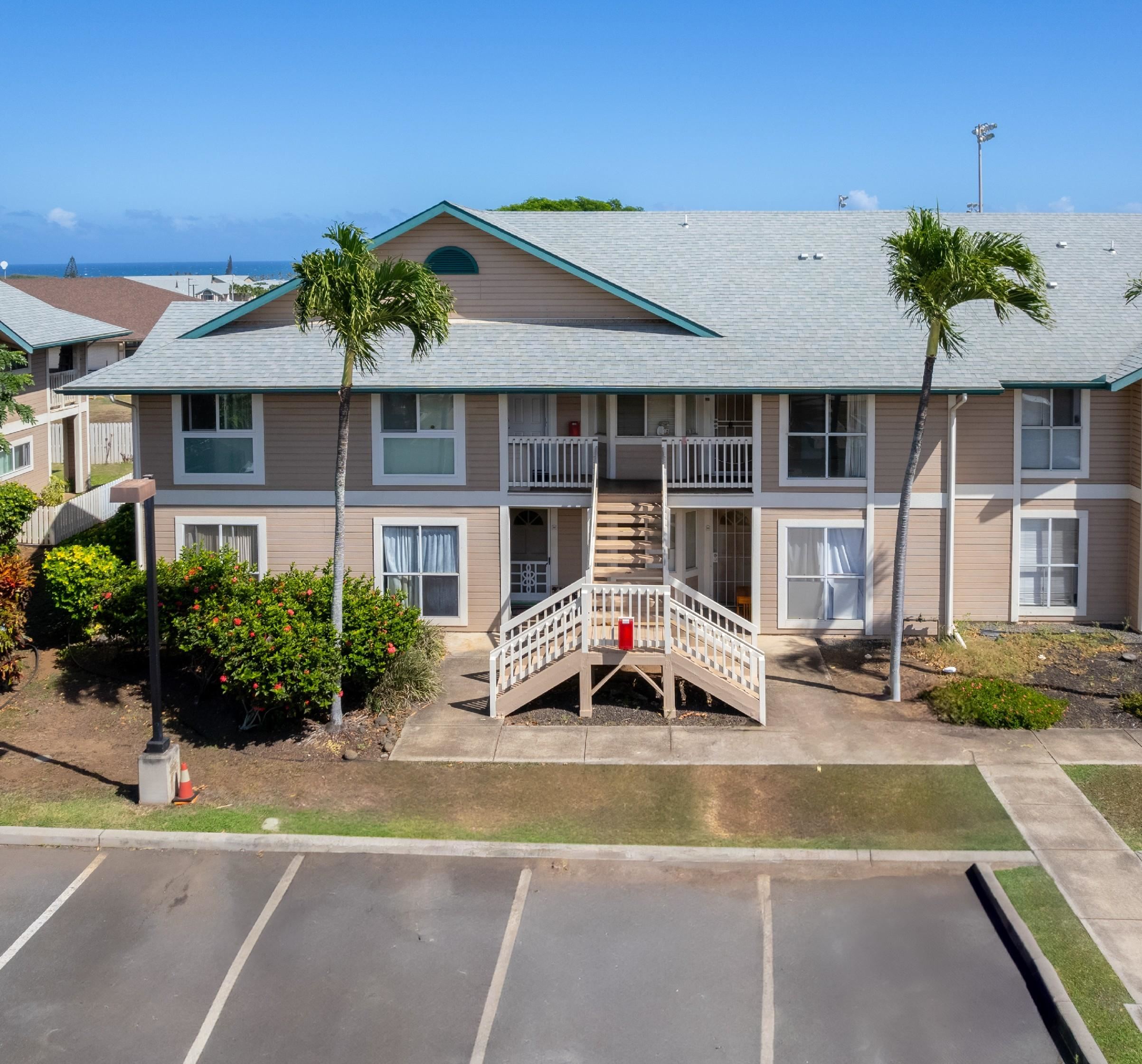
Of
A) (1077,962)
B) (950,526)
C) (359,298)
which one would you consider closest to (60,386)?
(359,298)

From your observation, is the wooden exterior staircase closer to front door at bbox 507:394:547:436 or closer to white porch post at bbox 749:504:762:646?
white porch post at bbox 749:504:762:646

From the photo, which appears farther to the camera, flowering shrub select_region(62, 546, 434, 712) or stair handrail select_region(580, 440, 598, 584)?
stair handrail select_region(580, 440, 598, 584)

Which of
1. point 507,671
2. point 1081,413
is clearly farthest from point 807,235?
point 507,671

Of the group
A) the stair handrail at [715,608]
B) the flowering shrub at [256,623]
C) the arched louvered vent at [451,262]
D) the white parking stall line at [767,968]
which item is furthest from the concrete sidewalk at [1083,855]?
the arched louvered vent at [451,262]

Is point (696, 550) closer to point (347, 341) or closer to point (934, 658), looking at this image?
point (934, 658)

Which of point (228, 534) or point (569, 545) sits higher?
point (228, 534)

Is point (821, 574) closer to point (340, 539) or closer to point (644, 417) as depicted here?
point (644, 417)

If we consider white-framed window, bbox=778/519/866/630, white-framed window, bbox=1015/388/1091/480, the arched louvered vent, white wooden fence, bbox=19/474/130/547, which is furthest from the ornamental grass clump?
white wooden fence, bbox=19/474/130/547
